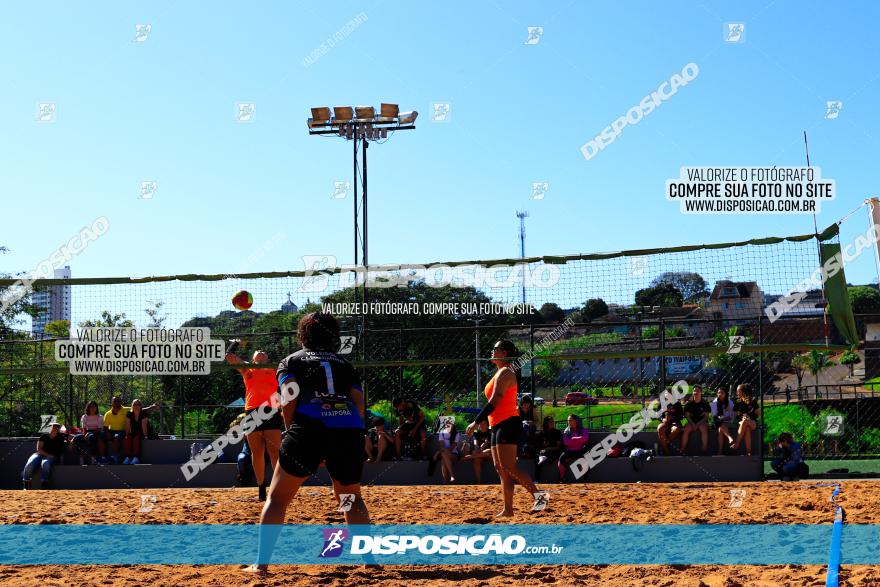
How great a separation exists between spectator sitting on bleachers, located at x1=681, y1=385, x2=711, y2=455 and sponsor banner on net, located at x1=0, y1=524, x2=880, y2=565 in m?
6.11

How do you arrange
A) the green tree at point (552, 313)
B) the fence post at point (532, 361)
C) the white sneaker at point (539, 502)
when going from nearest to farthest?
the white sneaker at point (539, 502), the green tree at point (552, 313), the fence post at point (532, 361)

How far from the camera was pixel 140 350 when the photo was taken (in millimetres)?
11781

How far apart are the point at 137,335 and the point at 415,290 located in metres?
12.4

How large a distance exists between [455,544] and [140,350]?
693 cm

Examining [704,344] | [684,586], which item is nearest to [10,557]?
[684,586]

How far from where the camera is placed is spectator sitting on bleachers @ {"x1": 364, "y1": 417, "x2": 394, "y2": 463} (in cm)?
1291

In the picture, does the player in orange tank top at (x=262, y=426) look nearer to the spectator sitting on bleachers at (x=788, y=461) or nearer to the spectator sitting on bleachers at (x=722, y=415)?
the spectator sitting on bleachers at (x=722, y=415)

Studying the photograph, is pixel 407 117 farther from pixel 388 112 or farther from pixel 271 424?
pixel 271 424

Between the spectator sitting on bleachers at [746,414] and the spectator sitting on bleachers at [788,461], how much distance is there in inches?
15.3

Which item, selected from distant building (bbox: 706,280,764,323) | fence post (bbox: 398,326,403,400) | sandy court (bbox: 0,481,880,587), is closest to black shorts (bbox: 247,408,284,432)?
sandy court (bbox: 0,481,880,587)

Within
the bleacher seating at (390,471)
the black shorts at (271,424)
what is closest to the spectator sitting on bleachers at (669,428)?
the bleacher seating at (390,471)

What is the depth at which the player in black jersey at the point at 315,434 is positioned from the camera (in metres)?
5.25

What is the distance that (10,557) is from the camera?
20.2 feet

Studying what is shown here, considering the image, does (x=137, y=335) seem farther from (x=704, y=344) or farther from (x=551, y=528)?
(x=704, y=344)
